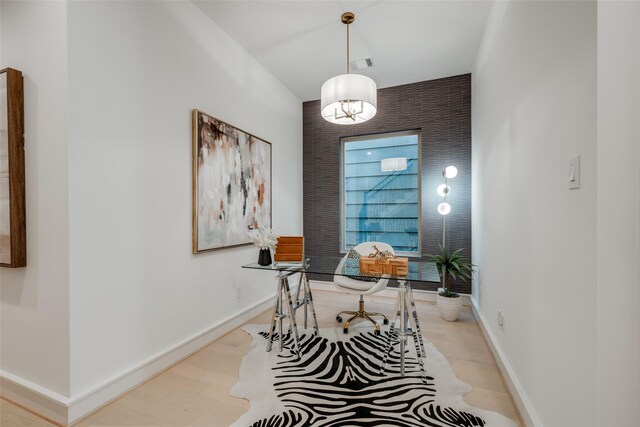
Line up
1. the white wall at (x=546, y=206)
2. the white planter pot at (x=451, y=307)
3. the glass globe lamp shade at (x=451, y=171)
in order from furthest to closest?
the glass globe lamp shade at (x=451, y=171) < the white planter pot at (x=451, y=307) < the white wall at (x=546, y=206)

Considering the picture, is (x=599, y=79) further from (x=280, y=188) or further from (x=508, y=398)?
(x=280, y=188)

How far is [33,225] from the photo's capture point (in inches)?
66.7

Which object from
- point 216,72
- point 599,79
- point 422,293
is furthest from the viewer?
point 422,293

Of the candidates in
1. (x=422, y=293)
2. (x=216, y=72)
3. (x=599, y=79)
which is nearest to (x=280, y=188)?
(x=216, y=72)

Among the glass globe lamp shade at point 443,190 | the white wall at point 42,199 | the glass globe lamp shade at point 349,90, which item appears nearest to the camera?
the white wall at point 42,199

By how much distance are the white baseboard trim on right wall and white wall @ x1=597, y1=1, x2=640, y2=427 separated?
109cm

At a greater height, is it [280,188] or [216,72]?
[216,72]

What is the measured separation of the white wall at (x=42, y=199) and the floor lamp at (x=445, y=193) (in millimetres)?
3464

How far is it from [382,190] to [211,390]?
127 inches

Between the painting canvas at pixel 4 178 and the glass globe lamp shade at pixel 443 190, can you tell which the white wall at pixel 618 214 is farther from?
the glass globe lamp shade at pixel 443 190

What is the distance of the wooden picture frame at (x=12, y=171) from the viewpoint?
1.67 metres

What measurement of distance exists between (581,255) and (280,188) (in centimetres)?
322

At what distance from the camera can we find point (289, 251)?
8.45 ft

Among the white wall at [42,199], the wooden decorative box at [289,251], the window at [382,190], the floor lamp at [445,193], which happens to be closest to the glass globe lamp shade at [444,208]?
the floor lamp at [445,193]
